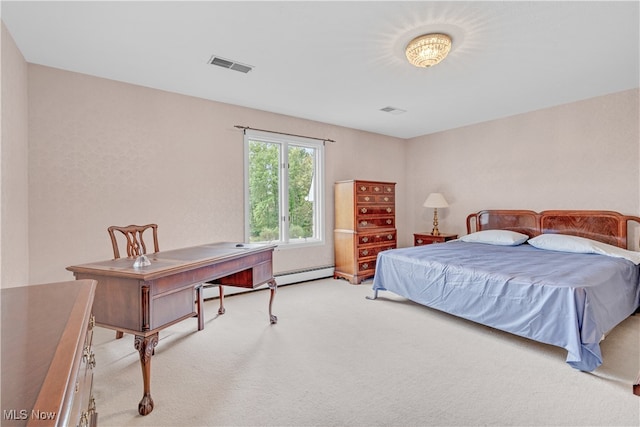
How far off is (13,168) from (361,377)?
10.4 ft

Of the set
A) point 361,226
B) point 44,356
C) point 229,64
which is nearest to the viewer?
point 44,356

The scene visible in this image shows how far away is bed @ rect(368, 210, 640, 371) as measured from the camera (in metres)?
2.18

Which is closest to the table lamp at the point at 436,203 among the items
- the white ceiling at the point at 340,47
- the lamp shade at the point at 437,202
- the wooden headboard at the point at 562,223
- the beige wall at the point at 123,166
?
the lamp shade at the point at 437,202

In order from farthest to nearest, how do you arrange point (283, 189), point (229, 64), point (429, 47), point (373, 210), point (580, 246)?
1. point (373, 210)
2. point (283, 189)
3. point (580, 246)
4. point (229, 64)
5. point (429, 47)

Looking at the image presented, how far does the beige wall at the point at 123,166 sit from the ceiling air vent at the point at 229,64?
1032 millimetres

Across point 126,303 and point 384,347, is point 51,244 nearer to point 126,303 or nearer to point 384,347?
point 126,303

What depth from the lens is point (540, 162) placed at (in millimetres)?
4219

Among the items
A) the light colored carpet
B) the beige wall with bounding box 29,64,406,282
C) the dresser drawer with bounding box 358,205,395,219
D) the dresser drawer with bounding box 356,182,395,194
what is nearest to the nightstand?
the dresser drawer with bounding box 358,205,395,219

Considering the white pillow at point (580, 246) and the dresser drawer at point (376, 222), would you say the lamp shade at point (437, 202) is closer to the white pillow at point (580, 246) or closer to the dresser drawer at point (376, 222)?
the dresser drawer at point (376, 222)

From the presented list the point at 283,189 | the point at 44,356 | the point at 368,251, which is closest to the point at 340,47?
the point at 283,189

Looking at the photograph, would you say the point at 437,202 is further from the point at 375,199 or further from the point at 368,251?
the point at 368,251

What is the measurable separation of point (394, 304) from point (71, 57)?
414cm

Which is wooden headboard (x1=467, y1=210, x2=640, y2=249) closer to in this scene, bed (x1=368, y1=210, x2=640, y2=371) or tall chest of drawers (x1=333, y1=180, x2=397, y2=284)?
bed (x1=368, y1=210, x2=640, y2=371)

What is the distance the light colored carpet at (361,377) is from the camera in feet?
5.62
